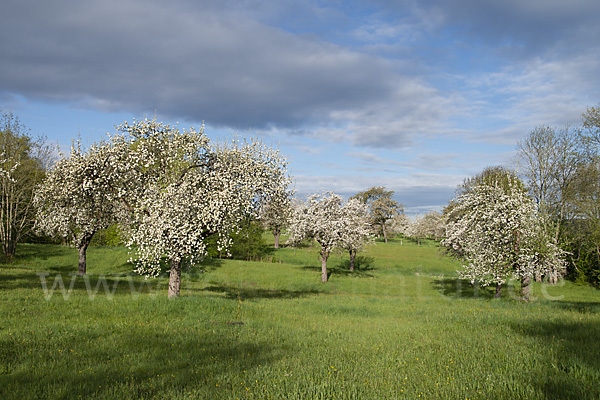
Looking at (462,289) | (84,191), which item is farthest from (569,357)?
(462,289)

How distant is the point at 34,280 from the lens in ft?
80.7

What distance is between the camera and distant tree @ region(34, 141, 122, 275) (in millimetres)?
20344

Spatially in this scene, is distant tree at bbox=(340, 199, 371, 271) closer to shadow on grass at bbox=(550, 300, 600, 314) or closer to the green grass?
the green grass

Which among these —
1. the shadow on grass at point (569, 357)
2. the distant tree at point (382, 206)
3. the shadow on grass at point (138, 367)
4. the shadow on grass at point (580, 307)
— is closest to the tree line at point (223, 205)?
the shadow on grass at point (580, 307)

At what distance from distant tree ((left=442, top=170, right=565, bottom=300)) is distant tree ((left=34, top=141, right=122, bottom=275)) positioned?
994 inches

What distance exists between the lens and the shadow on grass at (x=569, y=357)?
294 inches

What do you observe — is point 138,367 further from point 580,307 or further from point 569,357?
point 580,307

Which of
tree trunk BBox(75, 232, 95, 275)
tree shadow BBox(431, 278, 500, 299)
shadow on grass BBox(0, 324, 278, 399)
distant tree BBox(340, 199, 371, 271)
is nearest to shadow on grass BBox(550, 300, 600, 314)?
tree shadow BBox(431, 278, 500, 299)

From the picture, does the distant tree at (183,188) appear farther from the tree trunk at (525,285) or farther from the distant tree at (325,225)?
the tree trunk at (525,285)

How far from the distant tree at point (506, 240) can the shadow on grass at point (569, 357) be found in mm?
13892

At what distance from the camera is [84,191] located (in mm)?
21219

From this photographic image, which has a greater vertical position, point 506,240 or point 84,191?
point 84,191

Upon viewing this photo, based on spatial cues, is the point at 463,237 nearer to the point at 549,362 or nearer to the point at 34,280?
the point at 549,362

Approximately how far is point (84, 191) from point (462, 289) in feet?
116
